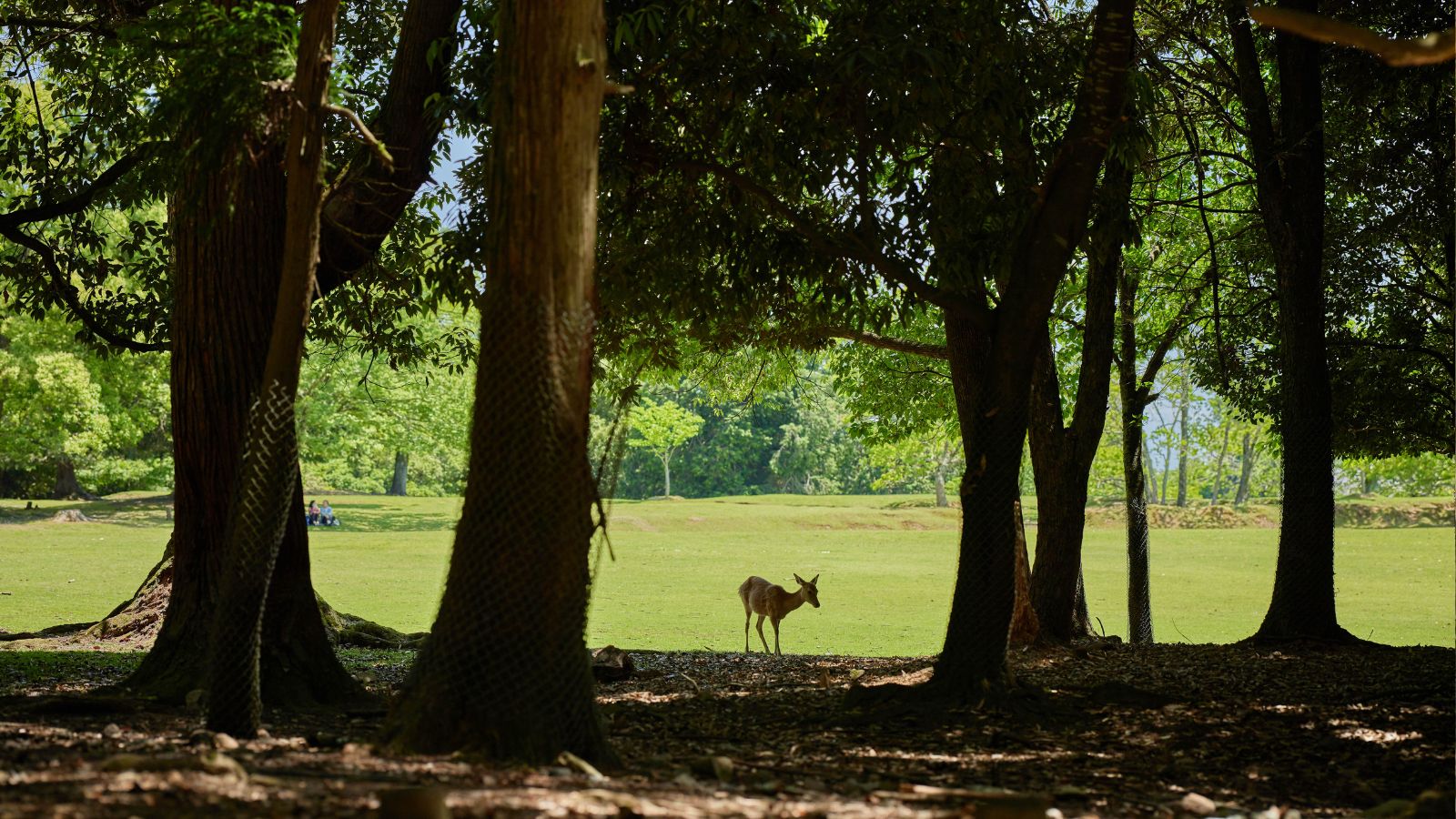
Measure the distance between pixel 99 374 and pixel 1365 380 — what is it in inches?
1279

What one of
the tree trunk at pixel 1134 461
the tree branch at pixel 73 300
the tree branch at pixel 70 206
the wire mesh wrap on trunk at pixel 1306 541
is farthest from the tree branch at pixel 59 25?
the tree trunk at pixel 1134 461

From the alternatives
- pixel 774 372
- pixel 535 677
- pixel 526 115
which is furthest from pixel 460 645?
pixel 774 372

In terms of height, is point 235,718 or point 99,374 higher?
point 99,374

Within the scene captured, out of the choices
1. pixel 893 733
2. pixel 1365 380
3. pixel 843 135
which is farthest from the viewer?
pixel 1365 380

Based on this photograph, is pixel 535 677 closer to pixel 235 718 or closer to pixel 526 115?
pixel 235 718

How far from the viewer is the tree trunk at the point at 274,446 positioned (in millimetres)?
6223

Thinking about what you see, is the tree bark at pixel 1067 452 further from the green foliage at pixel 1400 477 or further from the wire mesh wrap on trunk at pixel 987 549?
the green foliage at pixel 1400 477

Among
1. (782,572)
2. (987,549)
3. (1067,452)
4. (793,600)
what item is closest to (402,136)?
(987,549)

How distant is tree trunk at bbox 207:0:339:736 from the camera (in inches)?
245

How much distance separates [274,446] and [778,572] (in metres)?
25.1

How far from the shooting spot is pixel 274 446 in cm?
629

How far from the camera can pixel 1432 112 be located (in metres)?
11.7

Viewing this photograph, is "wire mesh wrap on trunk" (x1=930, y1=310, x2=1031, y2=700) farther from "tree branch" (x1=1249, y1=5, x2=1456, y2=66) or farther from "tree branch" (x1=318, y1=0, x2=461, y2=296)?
"tree branch" (x1=318, y1=0, x2=461, y2=296)

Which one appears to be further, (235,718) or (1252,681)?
(1252,681)
